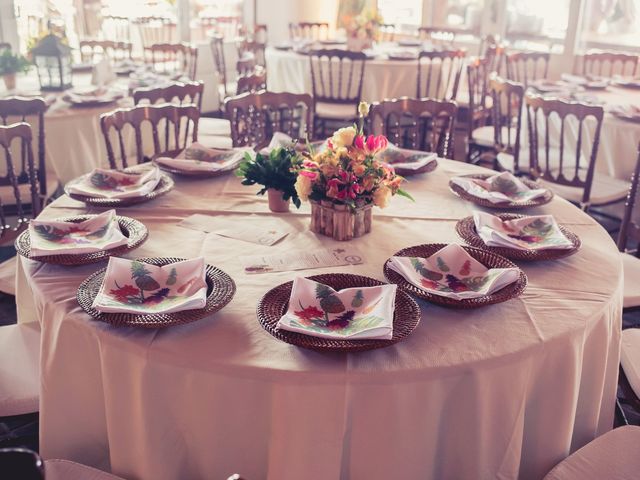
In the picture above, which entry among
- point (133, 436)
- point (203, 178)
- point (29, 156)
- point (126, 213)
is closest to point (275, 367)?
point (133, 436)

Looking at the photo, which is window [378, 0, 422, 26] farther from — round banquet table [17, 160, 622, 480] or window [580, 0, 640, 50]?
round banquet table [17, 160, 622, 480]

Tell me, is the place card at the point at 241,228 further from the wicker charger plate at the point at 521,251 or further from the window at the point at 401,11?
the window at the point at 401,11

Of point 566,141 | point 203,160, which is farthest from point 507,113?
point 203,160

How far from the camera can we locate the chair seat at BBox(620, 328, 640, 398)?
1.77 m

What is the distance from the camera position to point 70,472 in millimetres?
1322

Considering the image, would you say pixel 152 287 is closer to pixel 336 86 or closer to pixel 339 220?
pixel 339 220

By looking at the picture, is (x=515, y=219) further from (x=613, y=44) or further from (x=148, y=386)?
(x=613, y=44)

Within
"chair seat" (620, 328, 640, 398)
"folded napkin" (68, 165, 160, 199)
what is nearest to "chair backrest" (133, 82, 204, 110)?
"folded napkin" (68, 165, 160, 199)

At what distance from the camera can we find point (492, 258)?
1.60 meters

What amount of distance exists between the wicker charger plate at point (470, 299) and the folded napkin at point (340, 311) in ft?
0.31

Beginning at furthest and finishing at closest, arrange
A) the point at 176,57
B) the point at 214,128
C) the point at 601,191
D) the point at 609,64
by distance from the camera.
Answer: the point at 176,57 → the point at 609,64 → the point at 214,128 → the point at 601,191

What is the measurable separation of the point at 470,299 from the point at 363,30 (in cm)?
425

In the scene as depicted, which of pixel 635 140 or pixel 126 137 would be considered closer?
pixel 635 140

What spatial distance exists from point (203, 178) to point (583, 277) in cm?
132
